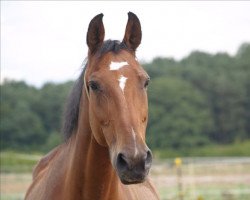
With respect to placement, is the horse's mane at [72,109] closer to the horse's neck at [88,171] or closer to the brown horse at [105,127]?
the brown horse at [105,127]

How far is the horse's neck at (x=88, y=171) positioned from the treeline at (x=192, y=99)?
78.4 ft

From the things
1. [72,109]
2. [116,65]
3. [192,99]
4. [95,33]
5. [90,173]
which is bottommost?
[192,99]

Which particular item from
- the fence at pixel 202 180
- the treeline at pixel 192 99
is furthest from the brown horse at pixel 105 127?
the treeline at pixel 192 99

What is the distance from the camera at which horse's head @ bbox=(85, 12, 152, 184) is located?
2816 mm

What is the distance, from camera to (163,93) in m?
44.7

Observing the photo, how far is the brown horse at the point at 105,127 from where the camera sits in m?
2.88

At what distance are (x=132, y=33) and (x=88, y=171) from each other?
1061mm

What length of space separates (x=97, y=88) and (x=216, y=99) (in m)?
46.7

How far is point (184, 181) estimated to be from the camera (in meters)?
18.3

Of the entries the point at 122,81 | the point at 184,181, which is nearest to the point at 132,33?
the point at 122,81

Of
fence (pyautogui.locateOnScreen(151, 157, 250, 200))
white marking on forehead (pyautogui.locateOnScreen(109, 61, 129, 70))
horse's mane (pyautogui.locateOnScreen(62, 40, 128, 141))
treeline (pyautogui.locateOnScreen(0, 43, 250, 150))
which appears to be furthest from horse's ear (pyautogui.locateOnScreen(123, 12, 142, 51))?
treeline (pyautogui.locateOnScreen(0, 43, 250, 150))

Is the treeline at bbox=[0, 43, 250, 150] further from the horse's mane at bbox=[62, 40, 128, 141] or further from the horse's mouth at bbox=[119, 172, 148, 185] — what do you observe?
the horse's mouth at bbox=[119, 172, 148, 185]

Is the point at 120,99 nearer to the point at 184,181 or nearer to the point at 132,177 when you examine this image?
the point at 132,177

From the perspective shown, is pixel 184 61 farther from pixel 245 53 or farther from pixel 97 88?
pixel 97 88
